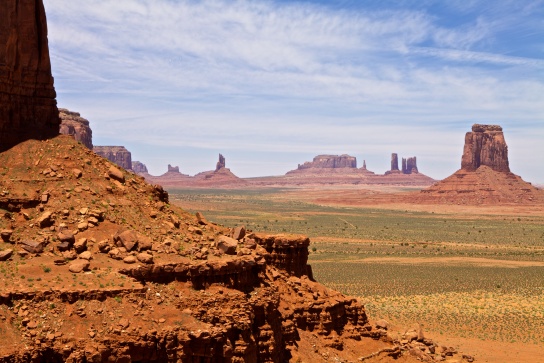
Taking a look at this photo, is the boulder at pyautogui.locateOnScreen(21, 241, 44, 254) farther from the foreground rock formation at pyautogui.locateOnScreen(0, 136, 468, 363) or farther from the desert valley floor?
the desert valley floor

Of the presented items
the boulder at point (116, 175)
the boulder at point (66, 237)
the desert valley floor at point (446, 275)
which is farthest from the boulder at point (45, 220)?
the desert valley floor at point (446, 275)

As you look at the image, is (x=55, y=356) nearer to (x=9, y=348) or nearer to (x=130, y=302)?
(x=9, y=348)

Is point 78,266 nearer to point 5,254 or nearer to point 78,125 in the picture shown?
point 5,254

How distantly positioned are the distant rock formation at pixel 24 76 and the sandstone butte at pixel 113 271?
49mm

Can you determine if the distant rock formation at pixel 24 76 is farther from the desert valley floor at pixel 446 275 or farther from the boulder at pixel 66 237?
the desert valley floor at pixel 446 275

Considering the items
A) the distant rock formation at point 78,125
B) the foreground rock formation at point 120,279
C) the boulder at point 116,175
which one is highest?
the distant rock formation at point 78,125

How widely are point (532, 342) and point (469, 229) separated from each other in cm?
10308

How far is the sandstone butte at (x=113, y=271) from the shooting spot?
681 inches

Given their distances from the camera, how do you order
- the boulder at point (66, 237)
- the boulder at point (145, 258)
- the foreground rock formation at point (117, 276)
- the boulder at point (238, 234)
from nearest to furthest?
1. the foreground rock formation at point (117, 276)
2. the boulder at point (145, 258)
3. the boulder at point (66, 237)
4. the boulder at point (238, 234)

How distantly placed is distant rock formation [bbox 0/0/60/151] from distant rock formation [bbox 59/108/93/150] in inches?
4385

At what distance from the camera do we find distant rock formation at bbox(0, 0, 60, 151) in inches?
956

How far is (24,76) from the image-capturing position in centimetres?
2506

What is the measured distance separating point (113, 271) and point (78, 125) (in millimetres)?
136004

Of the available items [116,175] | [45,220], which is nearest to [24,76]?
[116,175]
